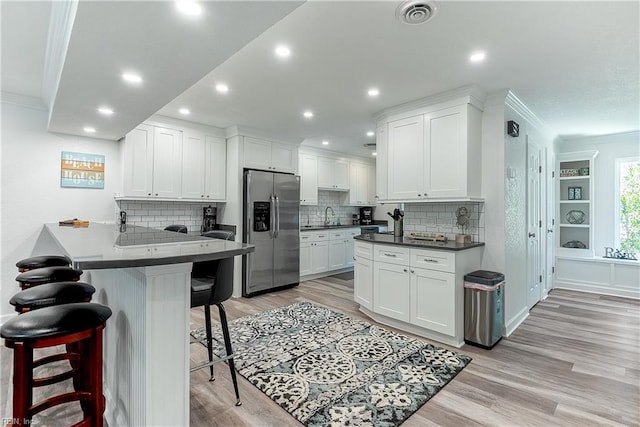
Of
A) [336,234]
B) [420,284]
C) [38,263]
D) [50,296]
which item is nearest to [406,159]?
[420,284]

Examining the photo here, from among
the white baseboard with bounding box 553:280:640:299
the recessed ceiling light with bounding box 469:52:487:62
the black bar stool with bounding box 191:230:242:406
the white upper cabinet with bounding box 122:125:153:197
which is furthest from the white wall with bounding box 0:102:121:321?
the white baseboard with bounding box 553:280:640:299

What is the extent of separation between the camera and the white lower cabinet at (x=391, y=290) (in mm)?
3217

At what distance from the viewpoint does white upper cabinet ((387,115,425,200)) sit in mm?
3445

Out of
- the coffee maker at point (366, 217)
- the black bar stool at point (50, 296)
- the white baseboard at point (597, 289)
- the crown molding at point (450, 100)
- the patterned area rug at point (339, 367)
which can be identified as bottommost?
the patterned area rug at point (339, 367)

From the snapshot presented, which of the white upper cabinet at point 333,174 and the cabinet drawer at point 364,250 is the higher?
the white upper cabinet at point 333,174

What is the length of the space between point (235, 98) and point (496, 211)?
3.07 m

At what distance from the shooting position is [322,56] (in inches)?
96.4

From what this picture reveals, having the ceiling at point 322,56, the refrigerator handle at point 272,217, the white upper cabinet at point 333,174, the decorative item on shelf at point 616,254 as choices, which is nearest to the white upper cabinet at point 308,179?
the white upper cabinet at point 333,174

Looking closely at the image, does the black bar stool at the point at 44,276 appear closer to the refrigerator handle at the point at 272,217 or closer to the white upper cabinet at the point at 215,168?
the white upper cabinet at the point at 215,168

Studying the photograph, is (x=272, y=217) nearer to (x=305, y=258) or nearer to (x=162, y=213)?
(x=305, y=258)

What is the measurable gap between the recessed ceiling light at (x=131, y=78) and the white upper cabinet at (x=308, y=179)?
3576 mm

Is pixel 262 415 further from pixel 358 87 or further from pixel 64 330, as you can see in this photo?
pixel 358 87

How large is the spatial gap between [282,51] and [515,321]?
363 cm

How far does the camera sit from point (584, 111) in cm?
375
